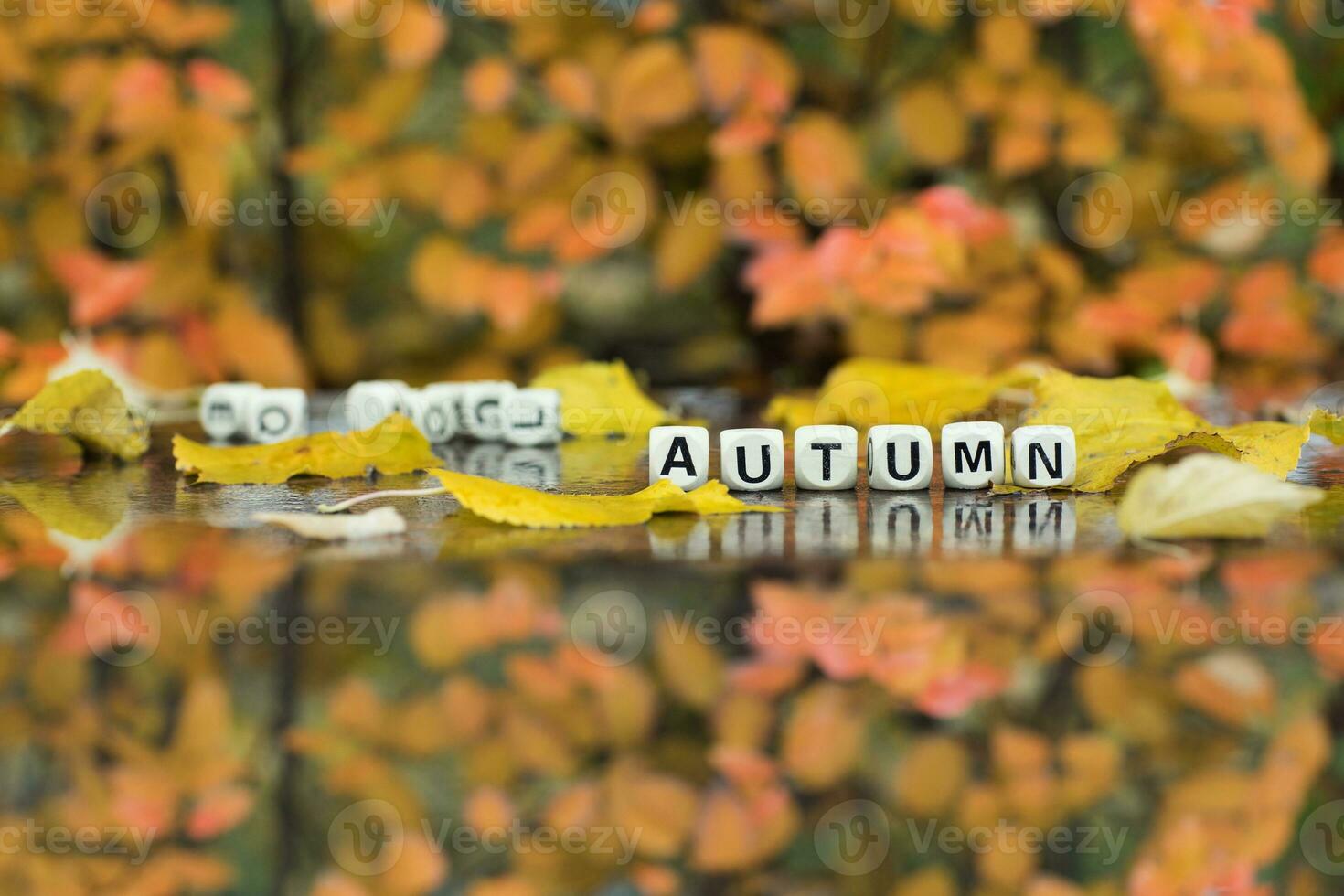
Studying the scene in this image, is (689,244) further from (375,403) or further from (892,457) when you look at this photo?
(892,457)

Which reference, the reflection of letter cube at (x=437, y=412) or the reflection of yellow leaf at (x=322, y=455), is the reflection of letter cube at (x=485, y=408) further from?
the reflection of yellow leaf at (x=322, y=455)

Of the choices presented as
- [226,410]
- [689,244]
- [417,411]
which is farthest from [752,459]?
[689,244]

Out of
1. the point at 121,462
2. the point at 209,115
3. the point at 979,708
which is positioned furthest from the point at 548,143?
the point at 979,708

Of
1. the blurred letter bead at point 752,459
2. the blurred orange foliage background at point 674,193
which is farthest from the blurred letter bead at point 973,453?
the blurred orange foliage background at point 674,193

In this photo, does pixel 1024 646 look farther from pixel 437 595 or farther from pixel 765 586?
A: pixel 437 595

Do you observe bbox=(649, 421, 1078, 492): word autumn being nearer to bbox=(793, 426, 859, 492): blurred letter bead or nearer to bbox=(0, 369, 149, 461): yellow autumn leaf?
bbox=(793, 426, 859, 492): blurred letter bead
